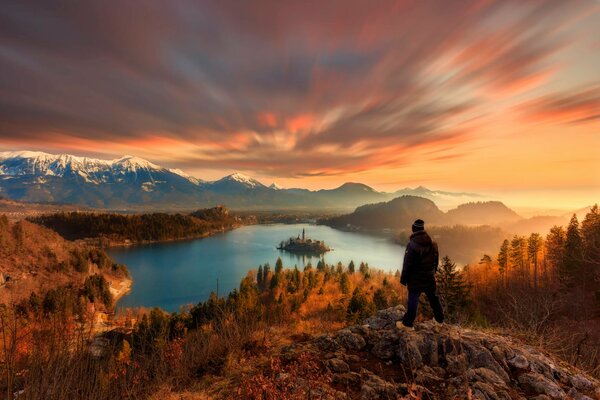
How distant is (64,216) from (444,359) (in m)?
210

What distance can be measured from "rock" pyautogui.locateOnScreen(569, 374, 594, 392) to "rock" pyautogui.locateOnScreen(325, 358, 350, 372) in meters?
4.79

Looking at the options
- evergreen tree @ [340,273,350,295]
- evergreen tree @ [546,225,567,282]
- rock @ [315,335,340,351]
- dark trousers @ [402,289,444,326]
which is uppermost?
dark trousers @ [402,289,444,326]

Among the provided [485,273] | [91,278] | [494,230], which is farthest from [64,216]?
[494,230]

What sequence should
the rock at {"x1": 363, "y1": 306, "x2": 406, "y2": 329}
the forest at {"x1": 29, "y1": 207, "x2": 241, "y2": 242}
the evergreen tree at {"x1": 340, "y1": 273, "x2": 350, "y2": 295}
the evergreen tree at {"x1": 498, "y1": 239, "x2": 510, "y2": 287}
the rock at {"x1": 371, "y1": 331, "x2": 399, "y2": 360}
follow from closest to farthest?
the rock at {"x1": 371, "y1": 331, "x2": 399, "y2": 360}, the rock at {"x1": 363, "y1": 306, "x2": 406, "y2": 329}, the evergreen tree at {"x1": 498, "y1": 239, "x2": 510, "y2": 287}, the evergreen tree at {"x1": 340, "y1": 273, "x2": 350, "y2": 295}, the forest at {"x1": 29, "y1": 207, "x2": 241, "y2": 242}

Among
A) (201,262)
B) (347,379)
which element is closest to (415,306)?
(347,379)

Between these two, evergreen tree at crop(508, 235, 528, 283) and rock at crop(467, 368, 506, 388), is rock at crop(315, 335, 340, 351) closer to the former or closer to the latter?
rock at crop(467, 368, 506, 388)

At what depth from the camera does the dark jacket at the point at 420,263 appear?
25.1 ft

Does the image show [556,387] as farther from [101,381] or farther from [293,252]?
[293,252]

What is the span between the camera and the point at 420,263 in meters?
7.75

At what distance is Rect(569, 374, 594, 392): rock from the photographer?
5.95 m

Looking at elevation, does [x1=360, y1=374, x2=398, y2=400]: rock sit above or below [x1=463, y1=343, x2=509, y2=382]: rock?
below

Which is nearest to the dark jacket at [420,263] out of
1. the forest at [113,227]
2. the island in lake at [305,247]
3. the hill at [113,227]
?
the island in lake at [305,247]

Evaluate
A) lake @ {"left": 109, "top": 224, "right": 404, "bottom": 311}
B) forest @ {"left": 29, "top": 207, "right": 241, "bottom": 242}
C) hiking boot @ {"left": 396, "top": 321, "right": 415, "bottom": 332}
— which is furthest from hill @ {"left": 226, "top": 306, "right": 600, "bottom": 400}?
forest @ {"left": 29, "top": 207, "right": 241, "bottom": 242}

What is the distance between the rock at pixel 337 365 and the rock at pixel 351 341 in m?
0.91
